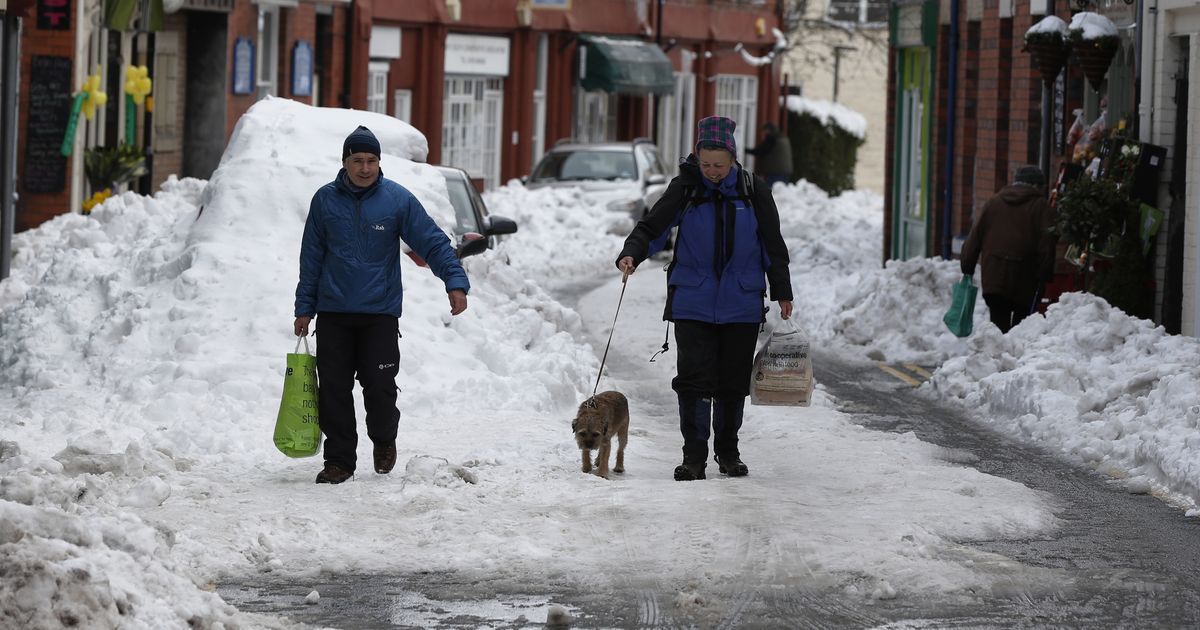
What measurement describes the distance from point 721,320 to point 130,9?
1732 cm

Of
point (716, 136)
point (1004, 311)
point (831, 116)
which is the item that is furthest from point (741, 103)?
point (716, 136)

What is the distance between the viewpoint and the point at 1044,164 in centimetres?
1995

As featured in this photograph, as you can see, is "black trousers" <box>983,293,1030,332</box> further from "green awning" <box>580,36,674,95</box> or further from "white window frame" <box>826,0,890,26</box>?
"white window frame" <box>826,0,890,26</box>

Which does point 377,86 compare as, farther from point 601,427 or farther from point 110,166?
point 601,427

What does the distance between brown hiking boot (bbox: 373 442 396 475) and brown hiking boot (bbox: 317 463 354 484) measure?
9.0 inches

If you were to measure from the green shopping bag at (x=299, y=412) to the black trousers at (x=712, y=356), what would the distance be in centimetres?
171

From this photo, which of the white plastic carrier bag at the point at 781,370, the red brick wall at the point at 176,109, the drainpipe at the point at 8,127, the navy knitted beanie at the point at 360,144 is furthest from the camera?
the red brick wall at the point at 176,109

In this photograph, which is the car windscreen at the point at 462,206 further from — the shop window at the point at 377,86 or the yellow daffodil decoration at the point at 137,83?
the shop window at the point at 377,86

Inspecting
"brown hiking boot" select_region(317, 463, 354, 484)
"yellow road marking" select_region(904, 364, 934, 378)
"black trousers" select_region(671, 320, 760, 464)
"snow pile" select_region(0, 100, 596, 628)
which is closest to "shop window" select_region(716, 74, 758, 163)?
"yellow road marking" select_region(904, 364, 934, 378)

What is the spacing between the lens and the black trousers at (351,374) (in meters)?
10.0

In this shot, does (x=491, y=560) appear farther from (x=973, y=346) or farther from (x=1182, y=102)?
(x=1182, y=102)

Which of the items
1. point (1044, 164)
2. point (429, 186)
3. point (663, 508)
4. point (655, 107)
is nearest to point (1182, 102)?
point (1044, 164)

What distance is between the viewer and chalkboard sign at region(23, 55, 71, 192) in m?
23.8

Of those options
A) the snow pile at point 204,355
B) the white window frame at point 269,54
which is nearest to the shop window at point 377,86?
the white window frame at point 269,54
